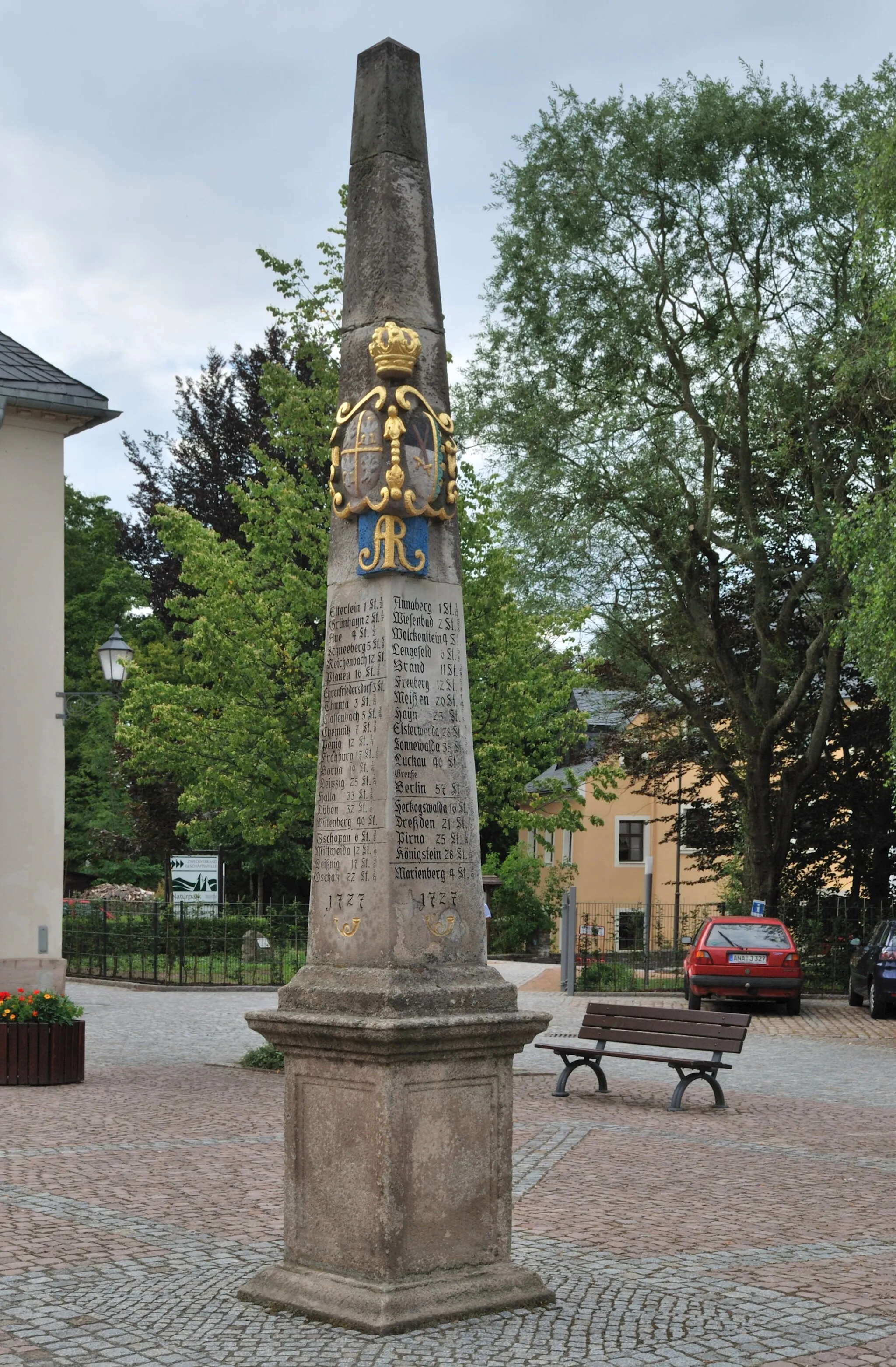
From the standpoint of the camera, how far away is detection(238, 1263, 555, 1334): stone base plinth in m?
6.19

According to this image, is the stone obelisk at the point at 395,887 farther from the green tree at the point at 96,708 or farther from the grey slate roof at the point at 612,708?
the green tree at the point at 96,708

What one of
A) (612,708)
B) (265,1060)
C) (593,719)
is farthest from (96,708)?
(265,1060)

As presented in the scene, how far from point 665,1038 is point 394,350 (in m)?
8.32

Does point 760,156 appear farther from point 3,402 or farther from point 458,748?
point 458,748

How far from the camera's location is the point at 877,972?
24047 millimetres

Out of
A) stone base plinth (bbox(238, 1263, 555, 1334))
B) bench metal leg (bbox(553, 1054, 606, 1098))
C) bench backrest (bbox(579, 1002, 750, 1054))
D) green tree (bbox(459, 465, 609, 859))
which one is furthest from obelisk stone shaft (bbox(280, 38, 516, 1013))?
green tree (bbox(459, 465, 609, 859))

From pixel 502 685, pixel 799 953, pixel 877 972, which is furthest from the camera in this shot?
pixel 799 953

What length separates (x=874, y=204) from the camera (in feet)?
68.0

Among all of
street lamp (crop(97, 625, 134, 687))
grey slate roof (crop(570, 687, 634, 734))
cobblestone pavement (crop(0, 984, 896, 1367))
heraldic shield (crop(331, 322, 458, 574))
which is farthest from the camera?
grey slate roof (crop(570, 687, 634, 734))

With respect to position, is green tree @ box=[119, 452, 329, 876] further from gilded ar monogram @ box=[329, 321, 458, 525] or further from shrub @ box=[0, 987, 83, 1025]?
gilded ar monogram @ box=[329, 321, 458, 525]

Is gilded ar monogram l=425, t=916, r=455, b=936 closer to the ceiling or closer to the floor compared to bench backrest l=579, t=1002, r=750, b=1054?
closer to the ceiling

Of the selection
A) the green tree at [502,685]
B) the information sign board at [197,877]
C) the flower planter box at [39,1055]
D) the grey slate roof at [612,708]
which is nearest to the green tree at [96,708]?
the grey slate roof at [612,708]

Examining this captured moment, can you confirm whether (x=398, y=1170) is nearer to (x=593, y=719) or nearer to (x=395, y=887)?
(x=395, y=887)

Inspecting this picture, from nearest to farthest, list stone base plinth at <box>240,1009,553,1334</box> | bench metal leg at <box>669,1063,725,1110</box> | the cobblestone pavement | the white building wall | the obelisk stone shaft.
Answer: the cobblestone pavement < stone base plinth at <box>240,1009,553,1334</box> < the obelisk stone shaft < bench metal leg at <box>669,1063,725,1110</box> < the white building wall
